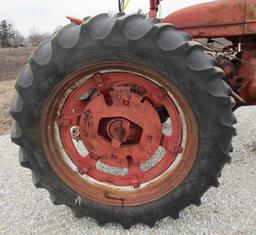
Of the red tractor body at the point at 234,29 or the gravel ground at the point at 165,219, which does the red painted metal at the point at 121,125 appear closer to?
the gravel ground at the point at 165,219

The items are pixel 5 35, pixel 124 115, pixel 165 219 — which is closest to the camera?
pixel 124 115

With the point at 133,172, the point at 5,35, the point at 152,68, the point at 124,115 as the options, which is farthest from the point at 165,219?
the point at 5,35

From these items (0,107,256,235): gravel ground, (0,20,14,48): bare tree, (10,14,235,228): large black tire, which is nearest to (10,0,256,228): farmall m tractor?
(10,14,235,228): large black tire

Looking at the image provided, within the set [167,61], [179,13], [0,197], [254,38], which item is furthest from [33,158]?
[254,38]

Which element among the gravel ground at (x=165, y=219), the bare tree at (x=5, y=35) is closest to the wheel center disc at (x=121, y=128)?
the gravel ground at (x=165, y=219)

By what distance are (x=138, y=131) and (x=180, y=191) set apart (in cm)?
49

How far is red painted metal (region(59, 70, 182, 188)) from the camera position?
246cm

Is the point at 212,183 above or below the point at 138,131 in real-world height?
below

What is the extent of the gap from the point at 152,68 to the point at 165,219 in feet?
3.59

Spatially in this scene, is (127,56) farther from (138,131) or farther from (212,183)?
(212,183)

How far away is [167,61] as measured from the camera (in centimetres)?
218

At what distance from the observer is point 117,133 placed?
8.33ft

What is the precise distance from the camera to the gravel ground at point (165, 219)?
2.54 metres

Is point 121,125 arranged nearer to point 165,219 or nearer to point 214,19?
point 165,219
